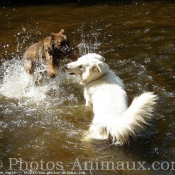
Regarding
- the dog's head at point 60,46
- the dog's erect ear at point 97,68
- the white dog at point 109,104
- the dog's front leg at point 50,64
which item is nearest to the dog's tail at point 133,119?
the white dog at point 109,104

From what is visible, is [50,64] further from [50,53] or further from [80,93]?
[80,93]

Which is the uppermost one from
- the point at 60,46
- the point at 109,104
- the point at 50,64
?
the point at 60,46

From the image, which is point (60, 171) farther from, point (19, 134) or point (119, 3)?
point (119, 3)

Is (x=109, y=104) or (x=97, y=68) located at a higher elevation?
(x=97, y=68)

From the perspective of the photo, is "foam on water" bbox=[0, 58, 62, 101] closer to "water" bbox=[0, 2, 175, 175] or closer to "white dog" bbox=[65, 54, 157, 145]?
"water" bbox=[0, 2, 175, 175]

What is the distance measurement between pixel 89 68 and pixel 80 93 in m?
1.18

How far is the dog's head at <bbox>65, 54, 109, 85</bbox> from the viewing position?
489 centimetres

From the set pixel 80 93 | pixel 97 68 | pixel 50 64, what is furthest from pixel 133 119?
pixel 50 64

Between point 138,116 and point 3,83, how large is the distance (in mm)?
3819

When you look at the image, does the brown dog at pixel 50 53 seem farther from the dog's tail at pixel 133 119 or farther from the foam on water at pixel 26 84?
the dog's tail at pixel 133 119

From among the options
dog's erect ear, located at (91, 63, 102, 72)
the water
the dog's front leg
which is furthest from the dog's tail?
the dog's front leg

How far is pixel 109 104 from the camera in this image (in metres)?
4.25

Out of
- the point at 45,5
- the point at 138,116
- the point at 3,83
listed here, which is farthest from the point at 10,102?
the point at 45,5

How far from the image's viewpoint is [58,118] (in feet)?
16.7
